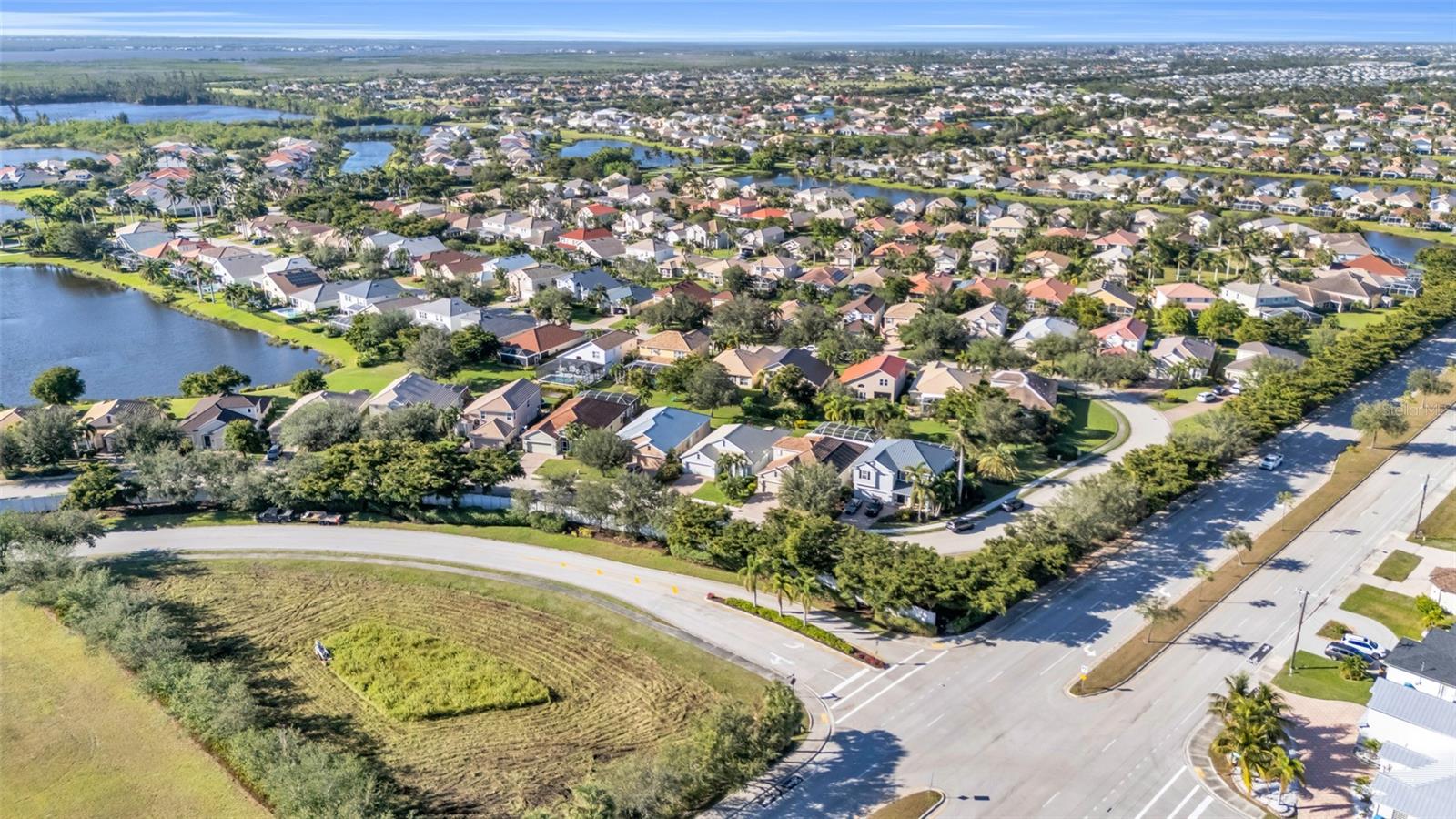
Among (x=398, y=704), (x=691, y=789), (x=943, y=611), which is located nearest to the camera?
(x=691, y=789)

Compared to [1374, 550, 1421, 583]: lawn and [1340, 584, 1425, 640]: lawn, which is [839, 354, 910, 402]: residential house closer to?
[1374, 550, 1421, 583]: lawn

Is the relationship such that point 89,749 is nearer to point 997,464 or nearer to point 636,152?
point 997,464

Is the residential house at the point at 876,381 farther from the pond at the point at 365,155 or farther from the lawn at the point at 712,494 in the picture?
the pond at the point at 365,155

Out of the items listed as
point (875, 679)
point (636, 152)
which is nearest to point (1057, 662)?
point (875, 679)

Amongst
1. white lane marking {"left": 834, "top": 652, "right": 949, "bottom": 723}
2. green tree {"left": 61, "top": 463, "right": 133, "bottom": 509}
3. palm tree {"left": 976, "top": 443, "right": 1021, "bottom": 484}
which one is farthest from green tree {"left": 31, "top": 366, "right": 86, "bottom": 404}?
palm tree {"left": 976, "top": 443, "right": 1021, "bottom": 484}

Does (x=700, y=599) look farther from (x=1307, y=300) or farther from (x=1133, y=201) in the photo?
(x=1133, y=201)

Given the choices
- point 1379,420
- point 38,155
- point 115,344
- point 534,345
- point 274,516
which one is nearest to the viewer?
point 274,516

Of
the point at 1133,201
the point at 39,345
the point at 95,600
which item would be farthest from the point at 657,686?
the point at 1133,201
